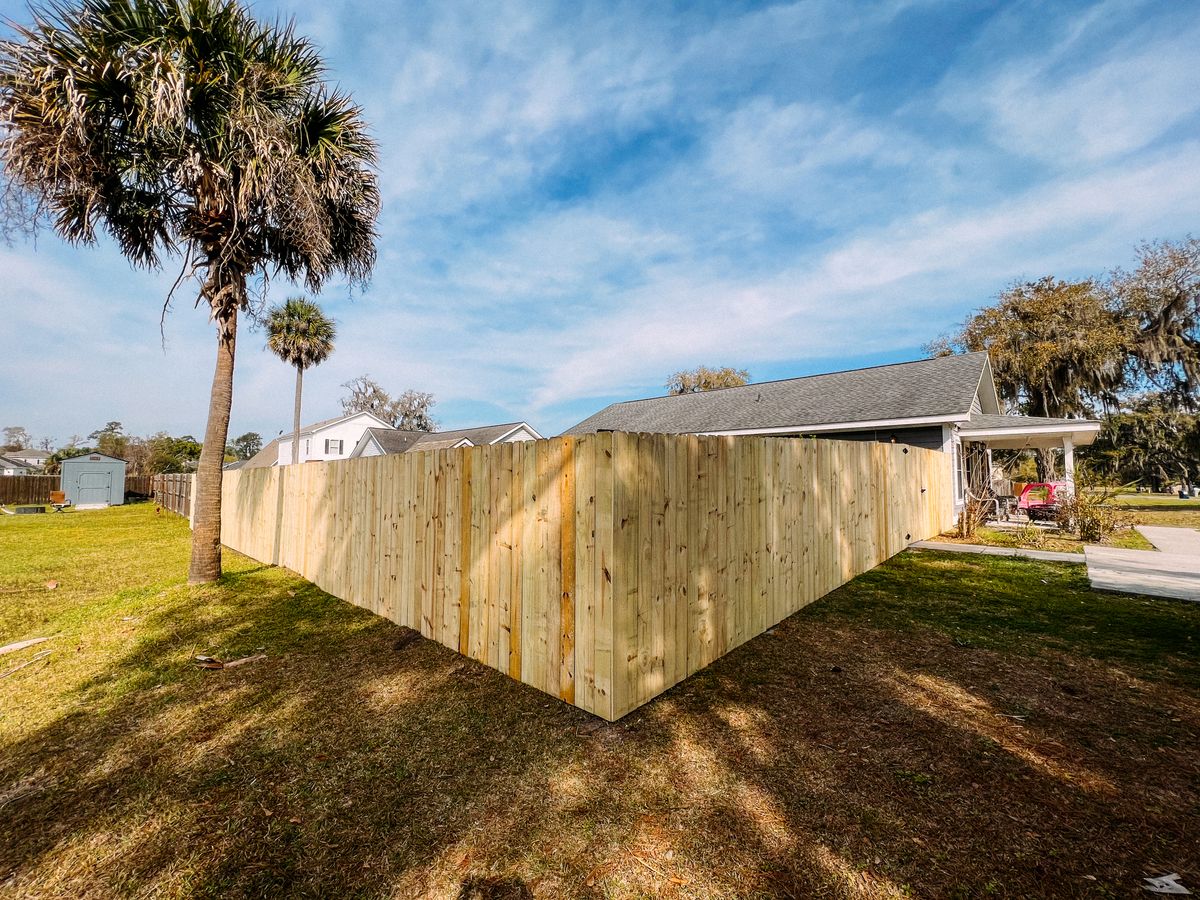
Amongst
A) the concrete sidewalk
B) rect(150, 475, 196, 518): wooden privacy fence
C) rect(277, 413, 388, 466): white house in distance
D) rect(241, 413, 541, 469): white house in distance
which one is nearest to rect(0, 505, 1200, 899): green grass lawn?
the concrete sidewalk

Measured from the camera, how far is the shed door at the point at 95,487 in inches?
924

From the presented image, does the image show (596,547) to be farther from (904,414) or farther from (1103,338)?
(1103,338)

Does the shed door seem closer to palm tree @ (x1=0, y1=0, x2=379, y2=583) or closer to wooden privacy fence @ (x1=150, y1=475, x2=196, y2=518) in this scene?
wooden privacy fence @ (x1=150, y1=475, x2=196, y2=518)

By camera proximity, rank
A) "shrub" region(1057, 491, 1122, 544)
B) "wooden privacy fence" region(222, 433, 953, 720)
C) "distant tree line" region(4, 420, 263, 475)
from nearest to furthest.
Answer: "wooden privacy fence" region(222, 433, 953, 720) → "shrub" region(1057, 491, 1122, 544) → "distant tree line" region(4, 420, 263, 475)

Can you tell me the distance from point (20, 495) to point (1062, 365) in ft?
159

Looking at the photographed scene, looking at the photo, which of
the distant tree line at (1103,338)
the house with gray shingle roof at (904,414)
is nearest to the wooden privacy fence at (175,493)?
the house with gray shingle roof at (904,414)

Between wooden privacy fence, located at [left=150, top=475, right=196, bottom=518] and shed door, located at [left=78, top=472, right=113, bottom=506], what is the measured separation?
559 centimetres

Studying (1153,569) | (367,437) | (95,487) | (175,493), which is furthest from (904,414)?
(95,487)

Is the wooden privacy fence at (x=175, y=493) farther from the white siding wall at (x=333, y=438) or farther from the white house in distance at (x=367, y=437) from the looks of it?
the white siding wall at (x=333, y=438)

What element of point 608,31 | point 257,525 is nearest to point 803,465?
point 608,31

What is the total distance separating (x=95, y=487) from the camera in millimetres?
23781

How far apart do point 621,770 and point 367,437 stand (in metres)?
30.5

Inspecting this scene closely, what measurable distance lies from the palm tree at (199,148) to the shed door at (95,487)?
2538 centimetres

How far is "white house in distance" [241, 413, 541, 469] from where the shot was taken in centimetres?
2898
